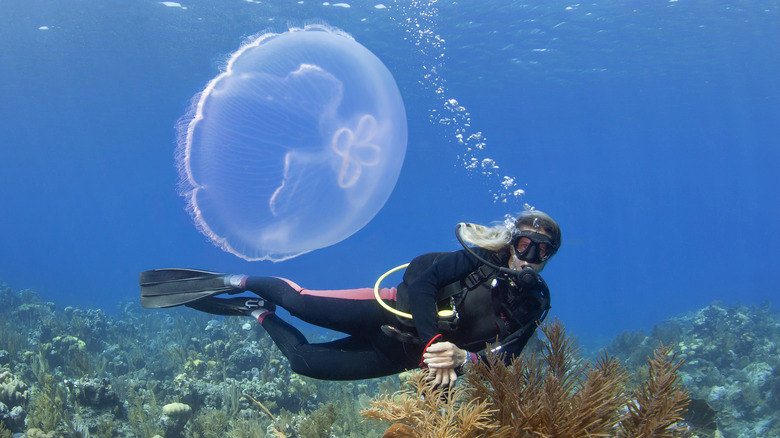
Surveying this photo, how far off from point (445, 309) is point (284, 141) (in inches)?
82.7

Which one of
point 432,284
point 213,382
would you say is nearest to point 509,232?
point 432,284

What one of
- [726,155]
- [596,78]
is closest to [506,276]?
[596,78]

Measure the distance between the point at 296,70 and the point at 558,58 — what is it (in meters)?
23.0

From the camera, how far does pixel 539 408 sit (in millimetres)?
1956

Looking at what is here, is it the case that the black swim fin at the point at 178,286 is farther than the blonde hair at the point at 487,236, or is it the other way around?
the black swim fin at the point at 178,286

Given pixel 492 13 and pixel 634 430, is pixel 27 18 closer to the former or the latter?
pixel 492 13

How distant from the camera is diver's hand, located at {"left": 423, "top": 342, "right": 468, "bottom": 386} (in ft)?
8.36

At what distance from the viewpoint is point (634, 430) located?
2104 mm

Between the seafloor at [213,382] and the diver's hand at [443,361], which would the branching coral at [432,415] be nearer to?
the seafloor at [213,382]

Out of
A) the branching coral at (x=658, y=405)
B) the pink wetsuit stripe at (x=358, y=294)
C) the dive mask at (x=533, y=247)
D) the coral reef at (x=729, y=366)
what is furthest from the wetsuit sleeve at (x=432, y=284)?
the coral reef at (x=729, y=366)

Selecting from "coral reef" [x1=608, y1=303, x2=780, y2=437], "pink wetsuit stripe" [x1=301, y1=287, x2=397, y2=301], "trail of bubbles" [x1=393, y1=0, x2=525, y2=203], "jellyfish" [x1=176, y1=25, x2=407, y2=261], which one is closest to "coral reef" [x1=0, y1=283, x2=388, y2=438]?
"pink wetsuit stripe" [x1=301, y1=287, x2=397, y2=301]

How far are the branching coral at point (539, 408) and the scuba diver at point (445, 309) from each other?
258 mm

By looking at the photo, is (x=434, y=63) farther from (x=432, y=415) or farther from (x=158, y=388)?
(x=432, y=415)

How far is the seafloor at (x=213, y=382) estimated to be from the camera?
536 cm
